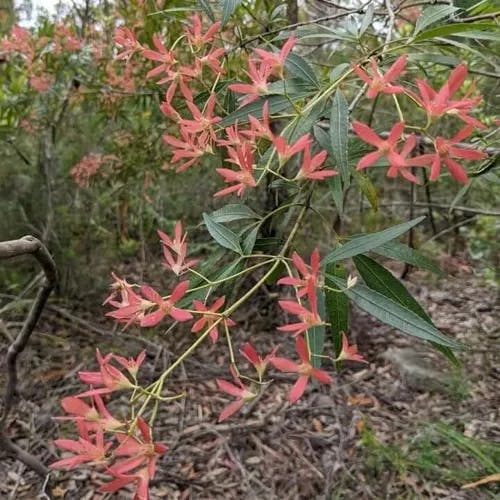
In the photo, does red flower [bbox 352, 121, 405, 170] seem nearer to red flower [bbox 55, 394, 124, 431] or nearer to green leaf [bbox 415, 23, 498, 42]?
green leaf [bbox 415, 23, 498, 42]

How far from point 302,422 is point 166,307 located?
135 centimetres

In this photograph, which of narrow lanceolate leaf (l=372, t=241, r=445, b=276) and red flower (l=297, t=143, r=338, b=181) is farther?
narrow lanceolate leaf (l=372, t=241, r=445, b=276)

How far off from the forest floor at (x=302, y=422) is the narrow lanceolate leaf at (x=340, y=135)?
103 centimetres

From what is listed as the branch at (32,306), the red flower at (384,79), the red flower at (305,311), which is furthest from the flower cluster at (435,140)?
the branch at (32,306)

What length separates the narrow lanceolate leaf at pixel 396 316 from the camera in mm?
471

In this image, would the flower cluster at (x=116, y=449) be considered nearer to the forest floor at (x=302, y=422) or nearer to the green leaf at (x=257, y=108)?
the green leaf at (x=257, y=108)

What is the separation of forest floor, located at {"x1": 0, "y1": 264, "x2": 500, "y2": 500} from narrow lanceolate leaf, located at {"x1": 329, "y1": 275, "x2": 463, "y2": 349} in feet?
3.30

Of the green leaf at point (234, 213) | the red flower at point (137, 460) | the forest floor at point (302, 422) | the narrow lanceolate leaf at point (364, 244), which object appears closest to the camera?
the red flower at point (137, 460)

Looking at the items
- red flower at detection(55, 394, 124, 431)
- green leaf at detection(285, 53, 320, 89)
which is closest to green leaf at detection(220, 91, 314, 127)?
green leaf at detection(285, 53, 320, 89)

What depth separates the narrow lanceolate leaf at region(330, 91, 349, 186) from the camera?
1.75 feet

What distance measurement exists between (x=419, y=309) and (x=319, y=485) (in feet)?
3.34

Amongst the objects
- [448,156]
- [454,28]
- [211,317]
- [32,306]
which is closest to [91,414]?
[211,317]

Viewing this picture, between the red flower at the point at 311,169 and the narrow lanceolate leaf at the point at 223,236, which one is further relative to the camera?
the narrow lanceolate leaf at the point at 223,236

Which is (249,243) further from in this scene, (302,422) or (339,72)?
(302,422)
